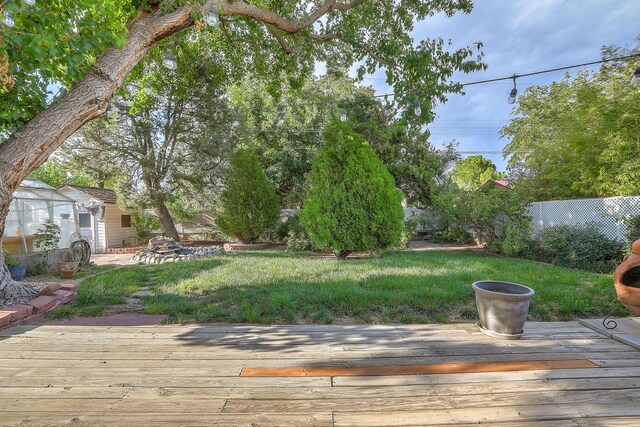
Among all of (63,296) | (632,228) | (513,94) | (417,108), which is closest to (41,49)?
(63,296)

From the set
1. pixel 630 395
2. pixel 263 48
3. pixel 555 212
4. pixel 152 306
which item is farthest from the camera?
pixel 555 212

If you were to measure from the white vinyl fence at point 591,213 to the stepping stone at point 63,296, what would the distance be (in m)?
10.5

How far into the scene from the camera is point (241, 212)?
36.8 feet

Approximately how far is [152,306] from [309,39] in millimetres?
5717

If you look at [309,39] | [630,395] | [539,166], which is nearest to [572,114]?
[539,166]

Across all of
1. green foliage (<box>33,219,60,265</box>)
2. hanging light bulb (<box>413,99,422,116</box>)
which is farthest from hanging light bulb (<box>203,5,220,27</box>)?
green foliage (<box>33,219,60,265</box>)

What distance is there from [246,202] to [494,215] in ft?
27.5

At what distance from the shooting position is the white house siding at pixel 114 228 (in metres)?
13.3

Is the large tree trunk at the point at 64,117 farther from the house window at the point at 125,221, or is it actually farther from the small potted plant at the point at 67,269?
the house window at the point at 125,221

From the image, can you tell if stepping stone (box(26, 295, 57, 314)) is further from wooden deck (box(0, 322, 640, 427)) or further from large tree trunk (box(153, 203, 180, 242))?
large tree trunk (box(153, 203, 180, 242))

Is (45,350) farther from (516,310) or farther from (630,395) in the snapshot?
(630,395)

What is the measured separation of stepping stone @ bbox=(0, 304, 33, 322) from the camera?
Answer: 3.30 metres

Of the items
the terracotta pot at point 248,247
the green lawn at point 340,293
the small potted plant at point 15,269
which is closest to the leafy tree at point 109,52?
the green lawn at point 340,293

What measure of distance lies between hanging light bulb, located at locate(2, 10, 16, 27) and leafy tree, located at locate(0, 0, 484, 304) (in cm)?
7
